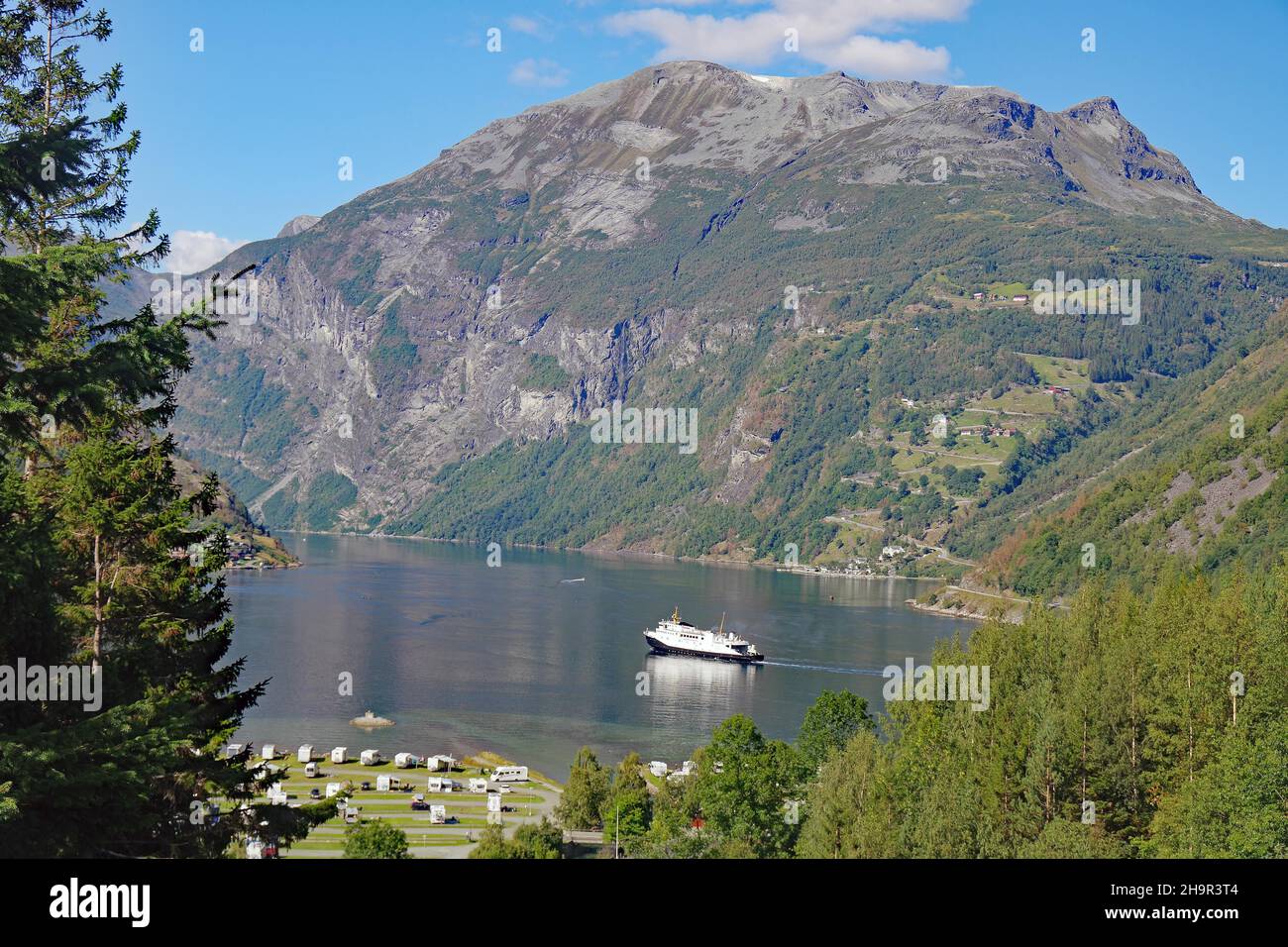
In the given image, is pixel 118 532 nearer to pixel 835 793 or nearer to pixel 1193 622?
pixel 835 793

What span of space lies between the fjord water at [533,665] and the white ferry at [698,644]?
160 centimetres

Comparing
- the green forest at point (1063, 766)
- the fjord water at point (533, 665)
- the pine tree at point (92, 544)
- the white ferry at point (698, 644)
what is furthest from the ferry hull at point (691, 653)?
the pine tree at point (92, 544)

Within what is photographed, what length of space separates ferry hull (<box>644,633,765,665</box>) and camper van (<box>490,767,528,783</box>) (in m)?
49.8

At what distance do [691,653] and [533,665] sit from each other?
19.7 metres

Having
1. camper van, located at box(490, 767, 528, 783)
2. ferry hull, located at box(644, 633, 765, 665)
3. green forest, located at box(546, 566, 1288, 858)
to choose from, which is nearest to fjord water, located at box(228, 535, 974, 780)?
ferry hull, located at box(644, 633, 765, 665)

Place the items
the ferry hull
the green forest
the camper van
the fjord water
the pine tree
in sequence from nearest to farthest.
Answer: the pine tree
the green forest
the camper van
the fjord water
the ferry hull

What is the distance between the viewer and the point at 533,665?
100188 mm

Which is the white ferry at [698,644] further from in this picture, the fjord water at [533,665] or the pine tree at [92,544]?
the pine tree at [92,544]

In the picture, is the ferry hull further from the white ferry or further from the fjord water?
the fjord water

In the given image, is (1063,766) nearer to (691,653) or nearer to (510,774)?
(510,774)

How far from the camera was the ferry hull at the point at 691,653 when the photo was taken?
108625 millimetres

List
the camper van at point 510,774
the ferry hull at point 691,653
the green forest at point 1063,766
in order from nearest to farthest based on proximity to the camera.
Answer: the green forest at point 1063,766 → the camper van at point 510,774 → the ferry hull at point 691,653

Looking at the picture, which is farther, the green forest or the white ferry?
the white ferry

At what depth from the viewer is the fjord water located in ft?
246
